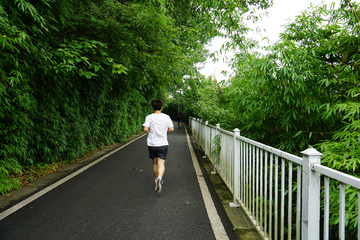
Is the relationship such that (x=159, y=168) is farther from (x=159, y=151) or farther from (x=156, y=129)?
(x=156, y=129)

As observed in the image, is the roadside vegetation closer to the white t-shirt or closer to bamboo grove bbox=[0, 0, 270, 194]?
bamboo grove bbox=[0, 0, 270, 194]

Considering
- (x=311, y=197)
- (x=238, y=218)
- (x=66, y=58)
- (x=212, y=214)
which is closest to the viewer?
(x=311, y=197)

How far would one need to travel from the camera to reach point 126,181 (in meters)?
4.94

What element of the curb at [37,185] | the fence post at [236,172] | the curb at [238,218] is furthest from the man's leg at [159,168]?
the curb at [37,185]

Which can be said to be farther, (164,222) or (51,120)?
(51,120)

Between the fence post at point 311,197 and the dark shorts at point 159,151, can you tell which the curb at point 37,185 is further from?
the fence post at point 311,197

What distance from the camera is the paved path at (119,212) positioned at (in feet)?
9.11

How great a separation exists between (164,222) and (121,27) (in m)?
4.95

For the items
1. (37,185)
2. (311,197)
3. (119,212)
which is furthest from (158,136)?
(311,197)

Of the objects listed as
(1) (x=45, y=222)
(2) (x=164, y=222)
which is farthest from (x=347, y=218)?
(1) (x=45, y=222)

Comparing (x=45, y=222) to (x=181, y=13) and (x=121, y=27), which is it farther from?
(x=181, y=13)

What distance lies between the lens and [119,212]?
336 centimetres

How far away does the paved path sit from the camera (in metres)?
2.78

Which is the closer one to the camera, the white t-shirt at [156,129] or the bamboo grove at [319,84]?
the bamboo grove at [319,84]
